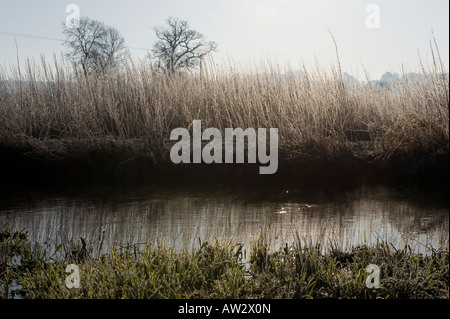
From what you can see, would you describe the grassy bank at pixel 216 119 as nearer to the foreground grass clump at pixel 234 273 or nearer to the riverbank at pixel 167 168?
the riverbank at pixel 167 168

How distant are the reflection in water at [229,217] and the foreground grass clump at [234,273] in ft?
0.99

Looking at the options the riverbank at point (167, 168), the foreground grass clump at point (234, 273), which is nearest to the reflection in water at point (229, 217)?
the foreground grass clump at point (234, 273)

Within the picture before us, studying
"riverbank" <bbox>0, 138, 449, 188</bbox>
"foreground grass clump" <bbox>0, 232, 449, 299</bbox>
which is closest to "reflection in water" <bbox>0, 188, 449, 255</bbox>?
"foreground grass clump" <bbox>0, 232, 449, 299</bbox>

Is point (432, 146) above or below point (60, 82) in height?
below

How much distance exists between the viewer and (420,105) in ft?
19.6

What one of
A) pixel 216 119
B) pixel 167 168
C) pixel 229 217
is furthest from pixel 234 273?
pixel 216 119

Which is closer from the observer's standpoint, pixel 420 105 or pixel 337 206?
pixel 337 206

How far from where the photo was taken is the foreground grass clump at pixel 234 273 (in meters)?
2.63

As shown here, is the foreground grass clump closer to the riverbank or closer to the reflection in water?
the reflection in water

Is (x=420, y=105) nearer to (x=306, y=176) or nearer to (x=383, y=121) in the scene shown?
(x=383, y=121)

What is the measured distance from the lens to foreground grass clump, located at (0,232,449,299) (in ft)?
8.63
